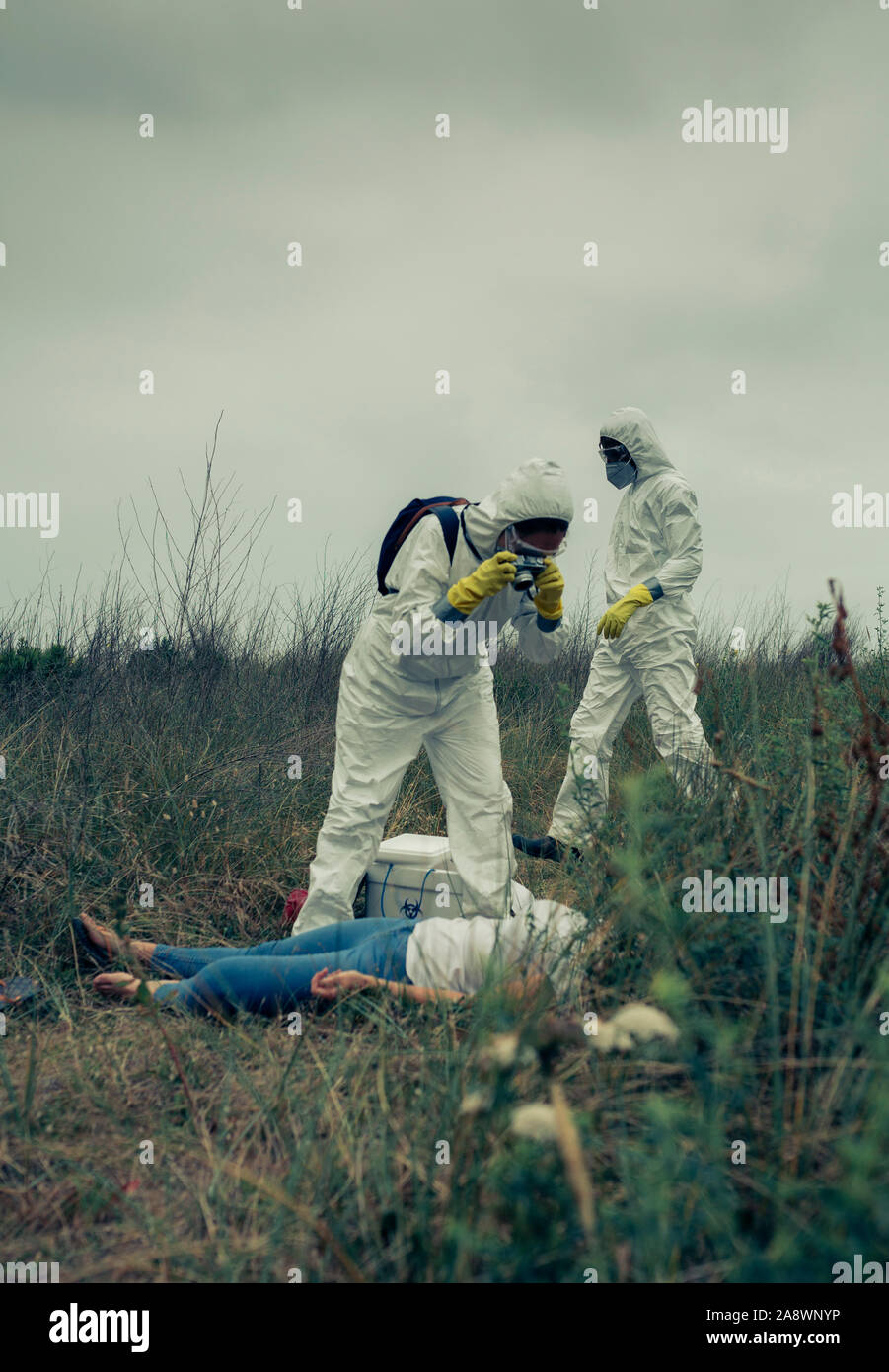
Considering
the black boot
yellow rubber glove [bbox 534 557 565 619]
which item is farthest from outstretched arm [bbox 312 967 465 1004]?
the black boot

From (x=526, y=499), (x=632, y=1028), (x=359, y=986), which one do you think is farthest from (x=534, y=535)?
(x=632, y=1028)

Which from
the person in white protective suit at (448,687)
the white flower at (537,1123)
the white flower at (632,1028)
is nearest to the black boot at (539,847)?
the person in white protective suit at (448,687)

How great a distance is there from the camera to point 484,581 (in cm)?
335

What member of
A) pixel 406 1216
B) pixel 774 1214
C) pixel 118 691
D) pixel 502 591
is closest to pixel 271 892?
pixel 502 591

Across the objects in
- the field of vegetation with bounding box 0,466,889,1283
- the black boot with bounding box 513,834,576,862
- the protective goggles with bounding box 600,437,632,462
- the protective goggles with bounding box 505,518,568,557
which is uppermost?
the protective goggles with bounding box 600,437,632,462

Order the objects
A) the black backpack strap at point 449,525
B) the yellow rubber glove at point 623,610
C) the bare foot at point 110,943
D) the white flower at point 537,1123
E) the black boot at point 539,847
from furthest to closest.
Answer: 1. the yellow rubber glove at point 623,610
2. the black boot at point 539,847
3. the black backpack strap at point 449,525
4. the bare foot at point 110,943
5. the white flower at point 537,1123

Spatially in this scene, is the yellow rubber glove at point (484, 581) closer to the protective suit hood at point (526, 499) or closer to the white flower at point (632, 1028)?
the protective suit hood at point (526, 499)

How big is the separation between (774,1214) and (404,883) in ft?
8.21

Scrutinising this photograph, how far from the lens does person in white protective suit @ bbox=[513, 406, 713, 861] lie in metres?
4.93

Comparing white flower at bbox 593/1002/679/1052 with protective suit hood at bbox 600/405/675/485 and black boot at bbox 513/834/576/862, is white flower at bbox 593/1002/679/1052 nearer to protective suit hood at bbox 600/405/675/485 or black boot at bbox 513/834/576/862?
black boot at bbox 513/834/576/862

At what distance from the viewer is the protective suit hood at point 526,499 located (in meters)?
3.45

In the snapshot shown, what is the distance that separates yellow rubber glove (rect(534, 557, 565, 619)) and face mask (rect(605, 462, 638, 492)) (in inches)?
72.3

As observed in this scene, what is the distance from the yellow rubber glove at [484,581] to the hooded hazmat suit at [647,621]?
1675mm

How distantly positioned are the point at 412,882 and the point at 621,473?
2801mm
